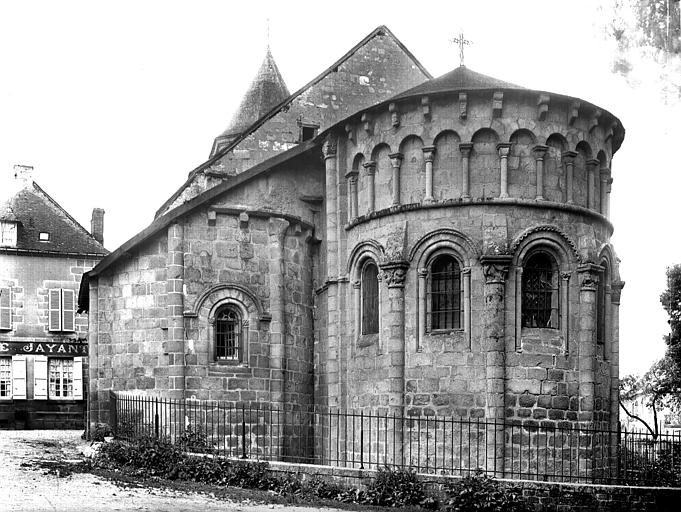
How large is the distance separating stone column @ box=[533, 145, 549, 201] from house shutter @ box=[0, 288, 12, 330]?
24.5m

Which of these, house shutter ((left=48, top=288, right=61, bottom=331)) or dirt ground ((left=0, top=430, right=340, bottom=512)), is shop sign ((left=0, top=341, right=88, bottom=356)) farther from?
dirt ground ((left=0, top=430, right=340, bottom=512))

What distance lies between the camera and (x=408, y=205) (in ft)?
66.3

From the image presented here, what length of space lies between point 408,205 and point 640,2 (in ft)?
25.8

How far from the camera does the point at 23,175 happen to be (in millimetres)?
40156

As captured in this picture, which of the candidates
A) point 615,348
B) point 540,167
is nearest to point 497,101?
point 540,167

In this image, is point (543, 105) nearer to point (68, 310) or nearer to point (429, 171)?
point (429, 171)

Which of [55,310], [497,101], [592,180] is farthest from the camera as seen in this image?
[55,310]

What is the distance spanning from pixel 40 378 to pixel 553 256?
2437 cm

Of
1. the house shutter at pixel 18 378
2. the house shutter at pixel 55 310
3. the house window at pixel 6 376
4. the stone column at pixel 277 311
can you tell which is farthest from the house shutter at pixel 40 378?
the stone column at pixel 277 311

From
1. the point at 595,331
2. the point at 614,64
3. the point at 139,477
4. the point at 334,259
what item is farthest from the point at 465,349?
the point at 614,64

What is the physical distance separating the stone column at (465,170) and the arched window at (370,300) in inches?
110

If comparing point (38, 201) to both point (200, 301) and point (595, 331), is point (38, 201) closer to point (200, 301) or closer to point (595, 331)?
point (200, 301)

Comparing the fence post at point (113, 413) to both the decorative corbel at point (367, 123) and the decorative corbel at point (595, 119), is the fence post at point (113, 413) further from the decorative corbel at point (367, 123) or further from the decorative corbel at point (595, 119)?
the decorative corbel at point (595, 119)

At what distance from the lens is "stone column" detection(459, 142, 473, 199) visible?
64.8ft
